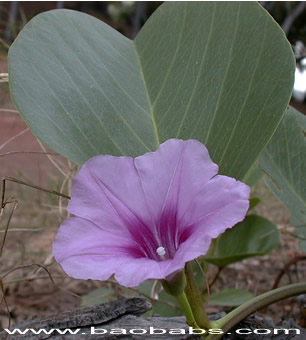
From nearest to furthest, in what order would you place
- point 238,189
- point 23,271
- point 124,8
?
point 238,189 → point 23,271 → point 124,8

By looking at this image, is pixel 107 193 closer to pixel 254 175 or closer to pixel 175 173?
pixel 175 173

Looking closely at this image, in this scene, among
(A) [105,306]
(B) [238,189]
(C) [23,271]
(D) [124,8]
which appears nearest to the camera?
(B) [238,189]

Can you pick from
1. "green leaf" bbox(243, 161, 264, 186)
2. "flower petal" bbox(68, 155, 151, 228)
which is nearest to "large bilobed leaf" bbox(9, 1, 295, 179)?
"flower petal" bbox(68, 155, 151, 228)

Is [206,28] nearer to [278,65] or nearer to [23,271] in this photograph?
[278,65]

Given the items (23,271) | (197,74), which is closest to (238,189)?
(197,74)

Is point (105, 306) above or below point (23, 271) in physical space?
above

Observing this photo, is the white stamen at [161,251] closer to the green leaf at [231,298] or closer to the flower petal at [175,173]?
the flower petal at [175,173]

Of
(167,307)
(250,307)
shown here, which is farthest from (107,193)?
(167,307)
